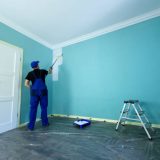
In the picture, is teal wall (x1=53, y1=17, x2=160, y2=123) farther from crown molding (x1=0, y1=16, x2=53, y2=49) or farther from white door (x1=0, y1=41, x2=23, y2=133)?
white door (x1=0, y1=41, x2=23, y2=133)

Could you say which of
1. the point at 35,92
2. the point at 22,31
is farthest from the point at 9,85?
the point at 22,31

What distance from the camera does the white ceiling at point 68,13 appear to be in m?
2.51

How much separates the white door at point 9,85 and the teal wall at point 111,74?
56.9 inches

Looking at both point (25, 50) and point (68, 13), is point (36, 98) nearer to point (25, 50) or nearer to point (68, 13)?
point (25, 50)

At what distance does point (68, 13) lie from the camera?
281 centimetres

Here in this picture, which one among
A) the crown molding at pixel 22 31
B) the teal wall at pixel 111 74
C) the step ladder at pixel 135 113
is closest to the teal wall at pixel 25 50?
the crown molding at pixel 22 31

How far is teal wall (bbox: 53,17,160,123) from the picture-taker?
2898 millimetres

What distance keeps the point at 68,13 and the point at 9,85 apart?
6.40 feet

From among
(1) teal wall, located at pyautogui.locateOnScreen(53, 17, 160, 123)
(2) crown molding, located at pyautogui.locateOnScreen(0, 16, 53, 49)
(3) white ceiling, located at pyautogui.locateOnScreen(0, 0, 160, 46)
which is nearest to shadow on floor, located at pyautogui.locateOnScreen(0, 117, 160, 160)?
(1) teal wall, located at pyautogui.locateOnScreen(53, 17, 160, 123)

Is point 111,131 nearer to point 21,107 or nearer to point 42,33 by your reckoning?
point 21,107

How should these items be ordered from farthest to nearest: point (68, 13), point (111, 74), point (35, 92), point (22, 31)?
point (111, 74), point (22, 31), point (35, 92), point (68, 13)

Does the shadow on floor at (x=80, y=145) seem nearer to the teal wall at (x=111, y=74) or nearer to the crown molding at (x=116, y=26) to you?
the teal wall at (x=111, y=74)

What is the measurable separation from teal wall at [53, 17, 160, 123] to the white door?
145 centimetres

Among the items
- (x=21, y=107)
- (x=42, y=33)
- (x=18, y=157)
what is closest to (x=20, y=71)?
(x=21, y=107)
